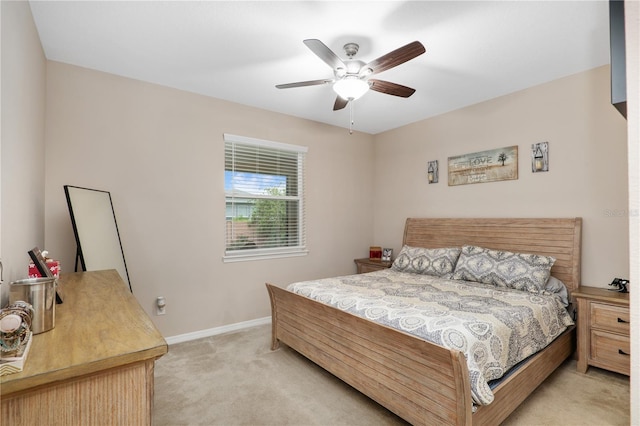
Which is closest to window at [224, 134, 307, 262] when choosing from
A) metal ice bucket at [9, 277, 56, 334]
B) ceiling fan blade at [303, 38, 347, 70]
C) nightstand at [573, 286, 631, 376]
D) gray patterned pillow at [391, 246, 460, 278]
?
gray patterned pillow at [391, 246, 460, 278]

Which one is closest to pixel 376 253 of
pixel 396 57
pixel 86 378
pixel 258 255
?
pixel 258 255

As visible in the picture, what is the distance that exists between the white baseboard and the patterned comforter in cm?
119

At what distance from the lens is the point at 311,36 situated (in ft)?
7.98

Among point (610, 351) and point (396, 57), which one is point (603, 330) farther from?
point (396, 57)

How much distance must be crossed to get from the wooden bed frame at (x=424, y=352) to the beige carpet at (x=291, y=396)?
14 centimetres

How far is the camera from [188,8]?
6.95 feet

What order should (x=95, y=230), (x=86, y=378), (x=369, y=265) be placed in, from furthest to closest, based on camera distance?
(x=369, y=265) → (x=95, y=230) → (x=86, y=378)

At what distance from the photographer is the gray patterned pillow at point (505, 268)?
9.65ft

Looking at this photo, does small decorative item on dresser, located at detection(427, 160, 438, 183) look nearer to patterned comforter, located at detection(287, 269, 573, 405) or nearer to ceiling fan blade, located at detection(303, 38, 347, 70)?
patterned comforter, located at detection(287, 269, 573, 405)

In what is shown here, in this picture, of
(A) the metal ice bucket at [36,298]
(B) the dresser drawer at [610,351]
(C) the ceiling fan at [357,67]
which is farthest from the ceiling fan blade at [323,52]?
(B) the dresser drawer at [610,351]

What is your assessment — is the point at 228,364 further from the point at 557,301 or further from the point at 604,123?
the point at 604,123

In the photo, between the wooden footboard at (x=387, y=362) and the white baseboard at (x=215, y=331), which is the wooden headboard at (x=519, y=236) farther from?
the white baseboard at (x=215, y=331)

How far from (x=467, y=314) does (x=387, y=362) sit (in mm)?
653

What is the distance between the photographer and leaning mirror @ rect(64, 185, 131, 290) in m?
2.50
